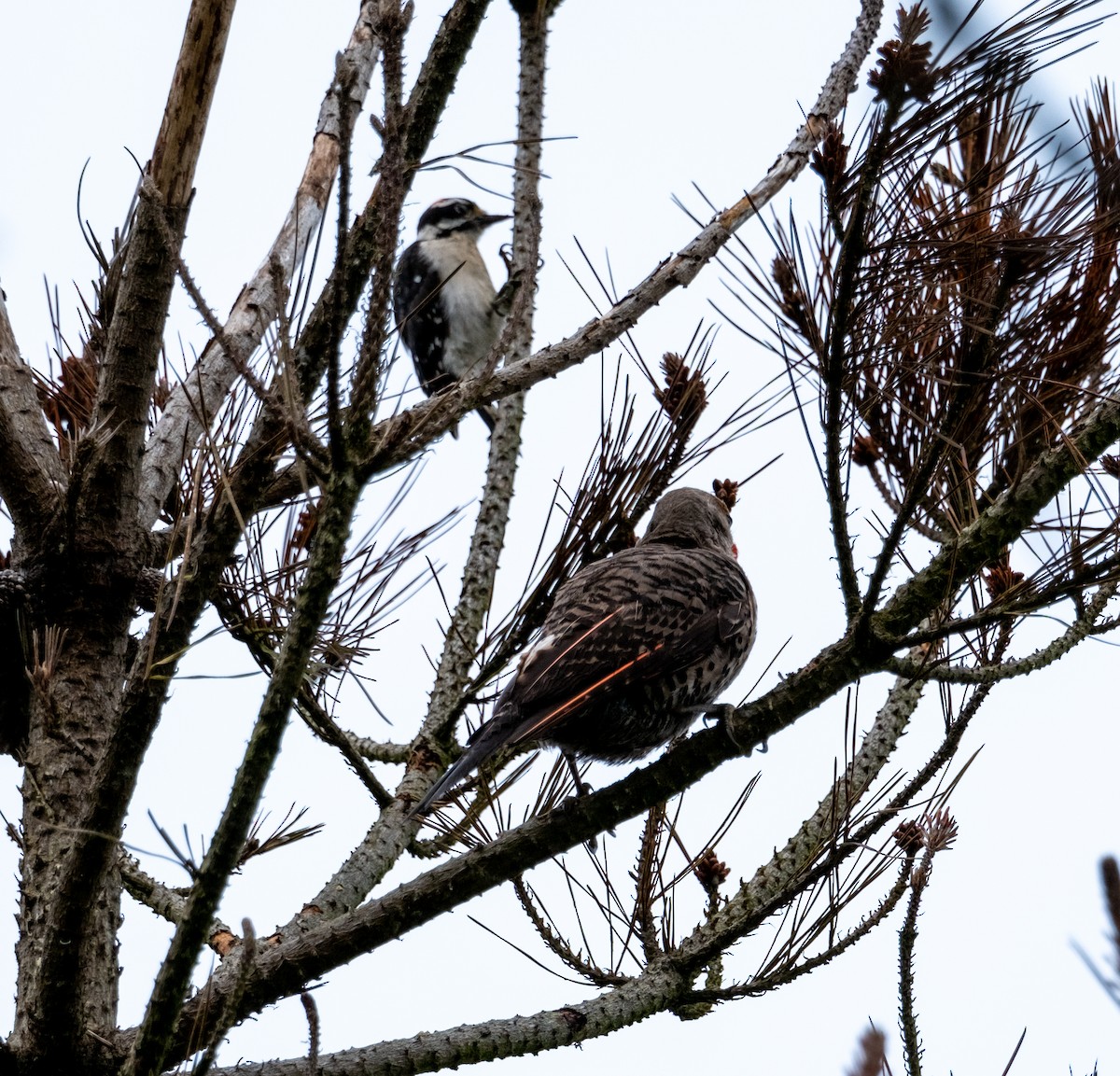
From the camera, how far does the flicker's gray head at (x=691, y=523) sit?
457cm

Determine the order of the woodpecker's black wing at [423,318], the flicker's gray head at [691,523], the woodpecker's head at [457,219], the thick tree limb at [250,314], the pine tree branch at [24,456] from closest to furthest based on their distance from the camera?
the pine tree branch at [24,456], the thick tree limb at [250,314], the flicker's gray head at [691,523], the woodpecker's black wing at [423,318], the woodpecker's head at [457,219]

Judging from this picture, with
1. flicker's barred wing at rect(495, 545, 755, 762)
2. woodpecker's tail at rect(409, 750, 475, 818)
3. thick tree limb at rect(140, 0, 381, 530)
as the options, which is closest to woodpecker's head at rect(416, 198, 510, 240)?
thick tree limb at rect(140, 0, 381, 530)

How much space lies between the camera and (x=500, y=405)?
424 cm

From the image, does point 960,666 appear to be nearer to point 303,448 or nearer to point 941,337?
point 941,337

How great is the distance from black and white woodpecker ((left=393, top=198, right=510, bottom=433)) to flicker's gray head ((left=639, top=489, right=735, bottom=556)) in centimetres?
299

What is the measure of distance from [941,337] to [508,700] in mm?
1375

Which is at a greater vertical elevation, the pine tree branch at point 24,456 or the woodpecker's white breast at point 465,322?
the woodpecker's white breast at point 465,322

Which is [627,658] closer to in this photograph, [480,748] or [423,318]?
[480,748]

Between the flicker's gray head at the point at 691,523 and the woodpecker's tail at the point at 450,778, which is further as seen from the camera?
the flicker's gray head at the point at 691,523

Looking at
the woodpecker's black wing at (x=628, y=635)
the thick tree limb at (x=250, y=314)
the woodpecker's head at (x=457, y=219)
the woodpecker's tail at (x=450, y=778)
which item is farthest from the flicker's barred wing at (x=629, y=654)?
the woodpecker's head at (x=457, y=219)

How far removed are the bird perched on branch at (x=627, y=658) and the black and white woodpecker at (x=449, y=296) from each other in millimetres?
3965

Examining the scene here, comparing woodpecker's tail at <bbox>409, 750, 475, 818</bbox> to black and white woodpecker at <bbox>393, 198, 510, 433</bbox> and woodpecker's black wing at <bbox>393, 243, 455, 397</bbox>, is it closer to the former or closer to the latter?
black and white woodpecker at <bbox>393, 198, 510, 433</bbox>

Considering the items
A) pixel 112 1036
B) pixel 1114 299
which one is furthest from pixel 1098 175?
pixel 112 1036

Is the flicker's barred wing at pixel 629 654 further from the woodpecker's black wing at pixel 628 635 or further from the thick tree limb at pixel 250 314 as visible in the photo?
the thick tree limb at pixel 250 314
